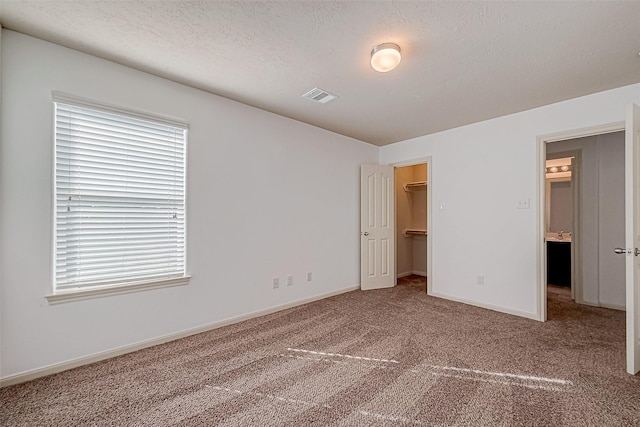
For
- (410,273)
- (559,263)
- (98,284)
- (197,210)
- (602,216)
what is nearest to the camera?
(98,284)

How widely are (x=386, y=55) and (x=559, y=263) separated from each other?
5017mm

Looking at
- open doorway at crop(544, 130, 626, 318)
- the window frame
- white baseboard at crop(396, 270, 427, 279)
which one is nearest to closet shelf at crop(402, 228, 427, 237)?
white baseboard at crop(396, 270, 427, 279)

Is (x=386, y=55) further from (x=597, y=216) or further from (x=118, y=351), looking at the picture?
(x=597, y=216)

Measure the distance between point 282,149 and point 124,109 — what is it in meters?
1.70

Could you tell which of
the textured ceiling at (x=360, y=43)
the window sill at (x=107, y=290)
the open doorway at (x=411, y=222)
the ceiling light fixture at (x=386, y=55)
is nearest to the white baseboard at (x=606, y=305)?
the open doorway at (x=411, y=222)

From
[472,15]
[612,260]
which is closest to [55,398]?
[472,15]

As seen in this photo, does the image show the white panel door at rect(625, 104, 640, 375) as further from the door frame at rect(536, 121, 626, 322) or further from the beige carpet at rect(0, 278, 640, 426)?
the door frame at rect(536, 121, 626, 322)

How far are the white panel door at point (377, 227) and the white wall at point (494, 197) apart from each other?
719mm

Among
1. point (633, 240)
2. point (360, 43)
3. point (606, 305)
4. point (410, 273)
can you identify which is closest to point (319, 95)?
point (360, 43)

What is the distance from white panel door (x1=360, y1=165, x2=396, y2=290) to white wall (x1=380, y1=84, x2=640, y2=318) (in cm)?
72

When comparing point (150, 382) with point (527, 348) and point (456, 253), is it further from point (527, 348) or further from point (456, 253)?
point (456, 253)

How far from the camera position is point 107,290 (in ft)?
7.57

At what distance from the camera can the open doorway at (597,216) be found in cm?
357

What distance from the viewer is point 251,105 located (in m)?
3.24
